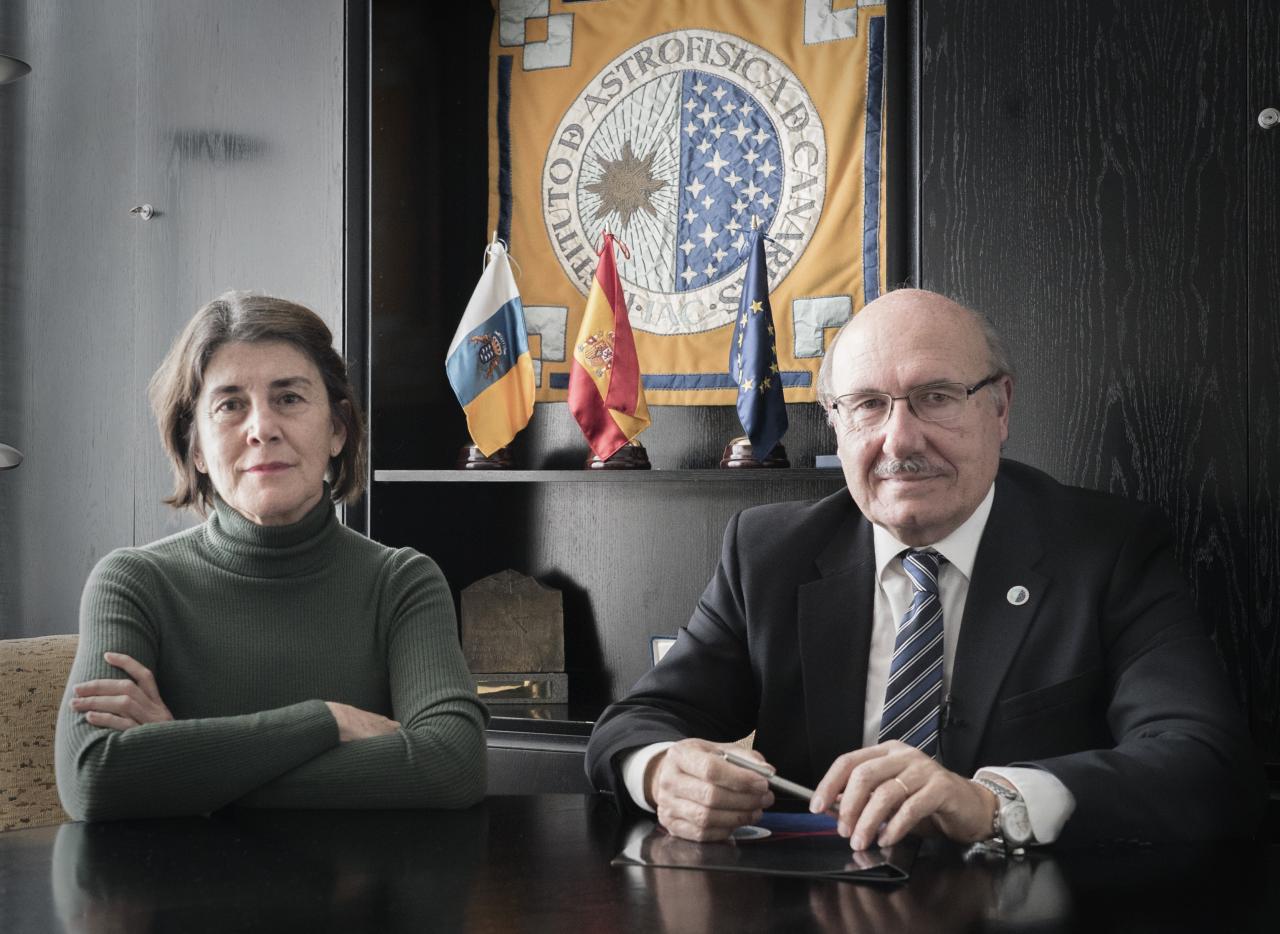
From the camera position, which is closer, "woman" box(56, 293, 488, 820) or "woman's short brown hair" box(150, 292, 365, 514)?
"woman" box(56, 293, 488, 820)

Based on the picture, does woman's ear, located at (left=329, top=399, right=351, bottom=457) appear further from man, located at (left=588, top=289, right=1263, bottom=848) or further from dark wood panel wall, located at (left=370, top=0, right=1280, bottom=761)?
dark wood panel wall, located at (left=370, top=0, right=1280, bottom=761)

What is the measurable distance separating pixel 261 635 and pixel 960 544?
101 cm

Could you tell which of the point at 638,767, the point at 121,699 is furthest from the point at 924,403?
the point at 121,699

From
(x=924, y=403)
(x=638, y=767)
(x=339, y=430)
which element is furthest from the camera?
(x=339, y=430)

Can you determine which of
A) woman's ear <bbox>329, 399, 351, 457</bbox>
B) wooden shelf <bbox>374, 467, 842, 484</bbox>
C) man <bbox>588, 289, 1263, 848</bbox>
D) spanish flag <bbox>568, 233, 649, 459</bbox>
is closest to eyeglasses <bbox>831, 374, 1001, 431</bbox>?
man <bbox>588, 289, 1263, 848</bbox>

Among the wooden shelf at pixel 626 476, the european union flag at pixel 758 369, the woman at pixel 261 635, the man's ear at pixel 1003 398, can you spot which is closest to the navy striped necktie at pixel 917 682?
the man's ear at pixel 1003 398

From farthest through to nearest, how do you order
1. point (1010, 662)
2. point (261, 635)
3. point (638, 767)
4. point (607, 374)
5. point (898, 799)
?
point (607, 374) → point (261, 635) → point (1010, 662) → point (638, 767) → point (898, 799)

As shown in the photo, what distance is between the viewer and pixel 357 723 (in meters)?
1.73

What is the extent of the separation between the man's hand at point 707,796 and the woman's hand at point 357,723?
0.47 metres

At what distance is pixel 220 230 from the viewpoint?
9.79 feet

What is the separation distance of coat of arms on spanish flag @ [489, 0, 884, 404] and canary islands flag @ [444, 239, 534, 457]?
0.69 feet

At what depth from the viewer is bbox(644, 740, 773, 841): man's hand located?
136 cm

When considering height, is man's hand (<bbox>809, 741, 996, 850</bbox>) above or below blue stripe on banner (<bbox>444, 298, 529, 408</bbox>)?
below

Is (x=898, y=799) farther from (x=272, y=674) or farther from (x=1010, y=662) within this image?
(x=272, y=674)
